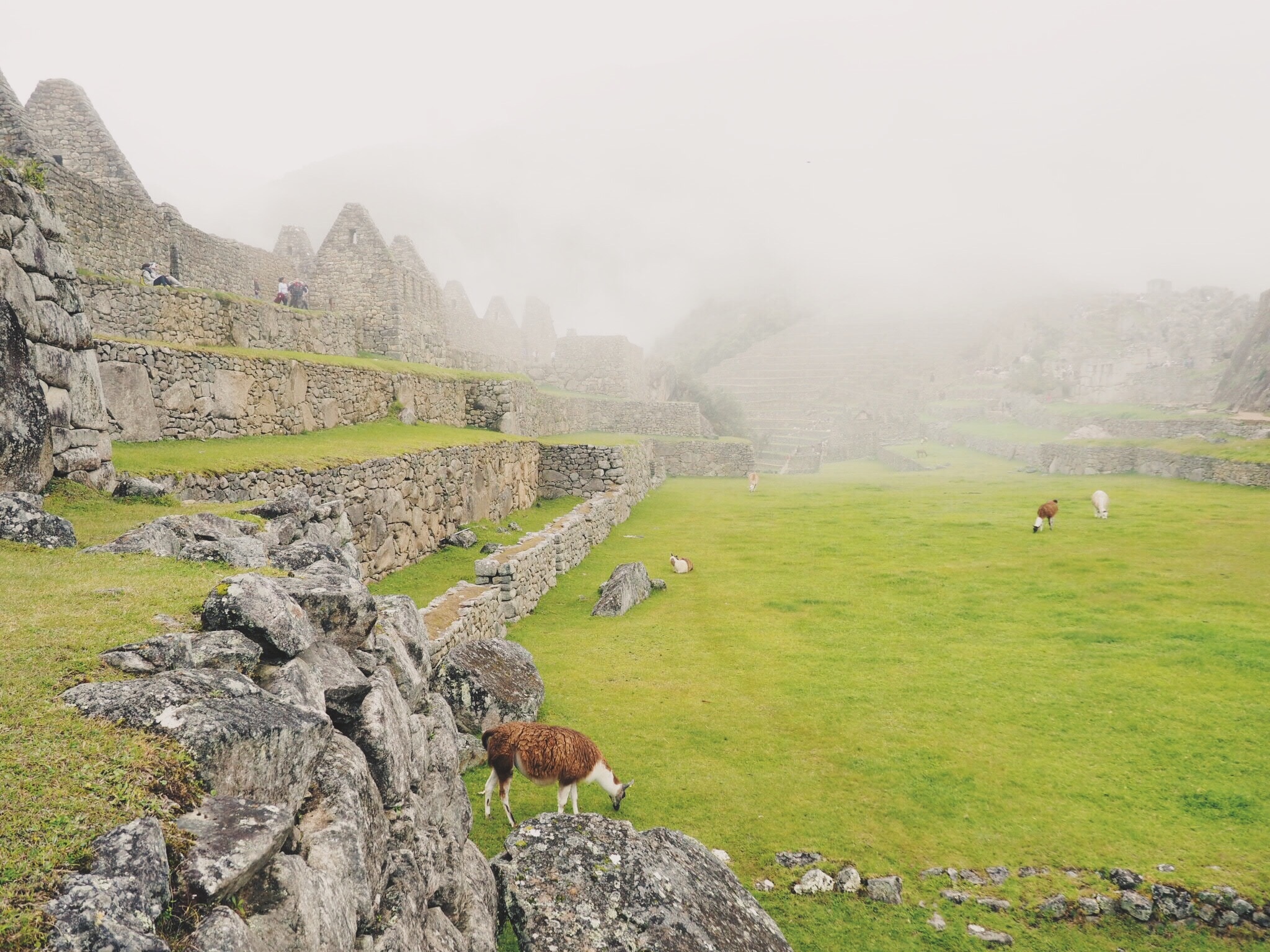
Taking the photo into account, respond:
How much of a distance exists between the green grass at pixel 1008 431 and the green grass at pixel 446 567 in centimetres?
4037

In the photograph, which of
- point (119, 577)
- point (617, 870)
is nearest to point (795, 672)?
point (617, 870)

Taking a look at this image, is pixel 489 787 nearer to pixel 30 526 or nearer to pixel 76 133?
pixel 30 526

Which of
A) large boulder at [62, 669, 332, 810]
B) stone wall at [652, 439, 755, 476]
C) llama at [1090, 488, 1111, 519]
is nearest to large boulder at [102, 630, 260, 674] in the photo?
large boulder at [62, 669, 332, 810]

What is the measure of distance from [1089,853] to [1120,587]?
33.3 ft

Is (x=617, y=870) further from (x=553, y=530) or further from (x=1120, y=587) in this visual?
(x=1120, y=587)

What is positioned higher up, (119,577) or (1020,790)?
(119,577)

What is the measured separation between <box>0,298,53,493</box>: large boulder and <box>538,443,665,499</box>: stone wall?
18.1m

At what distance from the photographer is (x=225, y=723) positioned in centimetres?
307

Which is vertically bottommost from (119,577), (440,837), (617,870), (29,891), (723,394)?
(617,870)

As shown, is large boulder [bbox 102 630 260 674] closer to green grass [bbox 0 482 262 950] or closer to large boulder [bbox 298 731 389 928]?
green grass [bbox 0 482 262 950]

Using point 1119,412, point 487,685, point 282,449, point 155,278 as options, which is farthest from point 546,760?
point 1119,412

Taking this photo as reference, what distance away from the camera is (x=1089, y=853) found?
6.66 meters

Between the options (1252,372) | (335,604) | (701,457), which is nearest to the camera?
(335,604)

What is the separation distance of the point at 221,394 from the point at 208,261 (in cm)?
871
